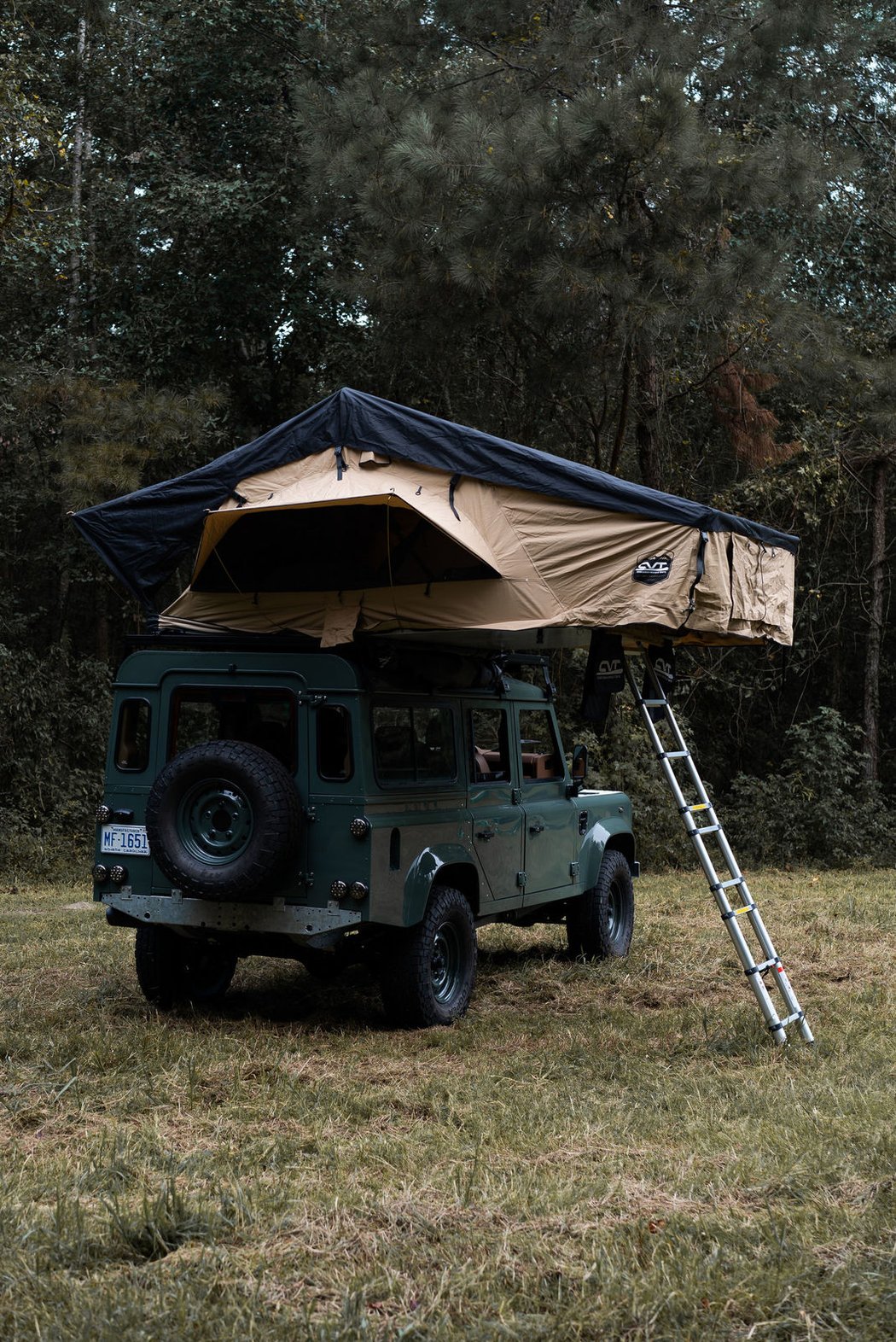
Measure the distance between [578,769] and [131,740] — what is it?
289 cm

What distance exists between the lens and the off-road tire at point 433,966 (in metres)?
6.63

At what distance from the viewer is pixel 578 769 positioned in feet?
27.5

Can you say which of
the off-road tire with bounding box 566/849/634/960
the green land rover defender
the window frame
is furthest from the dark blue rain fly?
the off-road tire with bounding box 566/849/634/960

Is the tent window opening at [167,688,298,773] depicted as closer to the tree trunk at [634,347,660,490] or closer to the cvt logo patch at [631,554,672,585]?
the cvt logo patch at [631,554,672,585]

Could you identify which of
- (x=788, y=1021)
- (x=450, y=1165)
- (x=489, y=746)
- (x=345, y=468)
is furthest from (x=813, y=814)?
(x=450, y=1165)

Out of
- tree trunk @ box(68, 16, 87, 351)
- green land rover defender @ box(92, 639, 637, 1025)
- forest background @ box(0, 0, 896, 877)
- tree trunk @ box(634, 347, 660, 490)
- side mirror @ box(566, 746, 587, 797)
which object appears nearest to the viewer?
green land rover defender @ box(92, 639, 637, 1025)

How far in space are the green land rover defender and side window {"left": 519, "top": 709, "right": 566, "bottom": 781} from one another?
0.32m

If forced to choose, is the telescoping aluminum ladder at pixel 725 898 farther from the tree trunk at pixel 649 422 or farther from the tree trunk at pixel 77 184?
the tree trunk at pixel 77 184

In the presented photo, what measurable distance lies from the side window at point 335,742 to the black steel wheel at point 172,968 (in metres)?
1.21

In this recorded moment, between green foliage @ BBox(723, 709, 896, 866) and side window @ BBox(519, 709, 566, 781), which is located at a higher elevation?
side window @ BBox(519, 709, 566, 781)

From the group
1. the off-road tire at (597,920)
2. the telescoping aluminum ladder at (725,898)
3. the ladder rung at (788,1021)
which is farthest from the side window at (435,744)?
the ladder rung at (788,1021)

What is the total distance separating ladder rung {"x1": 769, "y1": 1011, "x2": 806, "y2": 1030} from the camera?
6.25 meters

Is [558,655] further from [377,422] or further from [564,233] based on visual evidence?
[377,422]

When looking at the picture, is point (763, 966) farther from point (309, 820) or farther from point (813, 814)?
point (813, 814)
